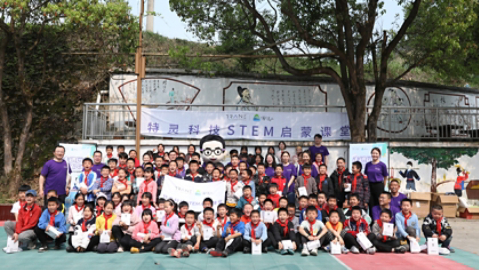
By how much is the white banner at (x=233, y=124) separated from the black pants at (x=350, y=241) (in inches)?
217

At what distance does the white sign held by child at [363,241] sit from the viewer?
7.67 metres

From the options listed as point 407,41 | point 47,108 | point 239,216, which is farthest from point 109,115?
point 407,41

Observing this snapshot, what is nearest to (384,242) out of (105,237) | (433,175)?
(105,237)

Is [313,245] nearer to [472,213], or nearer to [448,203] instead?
[448,203]

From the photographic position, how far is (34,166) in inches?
589

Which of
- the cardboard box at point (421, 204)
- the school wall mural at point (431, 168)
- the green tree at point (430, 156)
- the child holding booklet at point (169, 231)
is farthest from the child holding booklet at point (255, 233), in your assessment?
the green tree at point (430, 156)

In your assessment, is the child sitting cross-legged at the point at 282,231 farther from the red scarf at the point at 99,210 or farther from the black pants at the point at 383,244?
the red scarf at the point at 99,210

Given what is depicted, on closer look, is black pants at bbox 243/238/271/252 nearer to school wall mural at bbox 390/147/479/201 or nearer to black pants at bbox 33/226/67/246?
black pants at bbox 33/226/67/246

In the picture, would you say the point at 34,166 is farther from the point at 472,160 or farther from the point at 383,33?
the point at 472,160

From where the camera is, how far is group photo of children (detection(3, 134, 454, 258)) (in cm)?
765

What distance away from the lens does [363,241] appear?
7.70m

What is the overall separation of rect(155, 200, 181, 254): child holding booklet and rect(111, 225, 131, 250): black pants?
53cm

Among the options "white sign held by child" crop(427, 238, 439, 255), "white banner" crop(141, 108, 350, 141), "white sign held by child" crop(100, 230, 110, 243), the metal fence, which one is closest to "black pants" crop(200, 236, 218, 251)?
"white sign held by child" crop(100, 230, 110, 243)

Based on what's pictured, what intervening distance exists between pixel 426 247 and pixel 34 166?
12.5 meters
